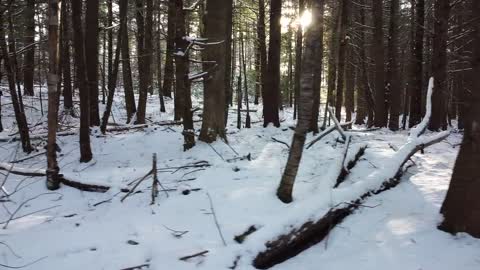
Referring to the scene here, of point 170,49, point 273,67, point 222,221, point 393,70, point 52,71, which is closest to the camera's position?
point 222,221

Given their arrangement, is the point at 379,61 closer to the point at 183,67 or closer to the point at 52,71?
the point at 183,67

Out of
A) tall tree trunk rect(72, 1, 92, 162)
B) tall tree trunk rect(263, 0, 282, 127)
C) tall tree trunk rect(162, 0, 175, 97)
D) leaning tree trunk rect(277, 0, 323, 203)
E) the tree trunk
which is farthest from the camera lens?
tall tree trunk rect(263, 0, 282, 127)

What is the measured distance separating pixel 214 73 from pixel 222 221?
5.16m

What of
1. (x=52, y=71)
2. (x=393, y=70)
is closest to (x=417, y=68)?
(x=393, y=70)

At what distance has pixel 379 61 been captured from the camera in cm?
1573

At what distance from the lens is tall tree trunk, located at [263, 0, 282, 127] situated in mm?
14484

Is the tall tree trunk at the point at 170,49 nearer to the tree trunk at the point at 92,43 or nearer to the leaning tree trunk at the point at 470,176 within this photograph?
the tree trunk at the point at 92,43

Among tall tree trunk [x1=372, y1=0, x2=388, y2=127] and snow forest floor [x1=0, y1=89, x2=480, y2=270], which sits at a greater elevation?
tall tree trunk [x1=372, y1=0, x2=388, y2=127]

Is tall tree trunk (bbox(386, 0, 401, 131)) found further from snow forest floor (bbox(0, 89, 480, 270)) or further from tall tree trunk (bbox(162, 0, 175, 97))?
tall tree trunk (bbox(162, 0, 175, 97))

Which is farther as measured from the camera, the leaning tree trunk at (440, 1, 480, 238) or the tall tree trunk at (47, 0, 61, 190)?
the tall tree trunk at (47, 0, 61, 190)

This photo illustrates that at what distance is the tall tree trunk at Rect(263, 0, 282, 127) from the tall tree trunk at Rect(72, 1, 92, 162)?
6878 mm

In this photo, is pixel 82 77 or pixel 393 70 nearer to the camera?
pixel 82 77

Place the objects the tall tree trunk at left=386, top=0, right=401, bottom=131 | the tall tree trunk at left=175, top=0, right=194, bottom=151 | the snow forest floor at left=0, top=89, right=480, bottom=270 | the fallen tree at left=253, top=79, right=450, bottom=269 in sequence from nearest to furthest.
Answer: the snow forest floor at left=0, top=89, right=480, bottom=270, the fallen tree at left=253, top=79, right=450, bottom=269, the tall tree trunk at left=175, top=0, right=194, bottom=151, the tall tree trunk at left=386, top=0, right=401, bottom=131

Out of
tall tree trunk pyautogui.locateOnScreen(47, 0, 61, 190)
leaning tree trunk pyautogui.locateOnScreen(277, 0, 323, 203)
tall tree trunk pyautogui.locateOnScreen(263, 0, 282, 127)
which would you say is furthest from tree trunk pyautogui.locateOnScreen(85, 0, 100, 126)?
leaning tree trunk pyautogui.locateOnScreen(277, 0, 323, 203)
